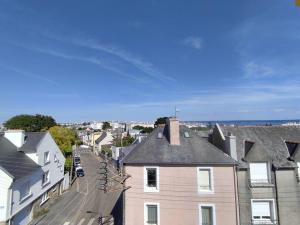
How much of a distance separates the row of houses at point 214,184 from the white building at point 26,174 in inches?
432

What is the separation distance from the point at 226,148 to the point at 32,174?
70.2 feet

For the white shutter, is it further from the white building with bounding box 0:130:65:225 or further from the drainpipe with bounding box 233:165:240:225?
the white building with bounding box 0:130:65:225

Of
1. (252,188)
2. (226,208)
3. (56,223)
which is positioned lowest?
(56,223)

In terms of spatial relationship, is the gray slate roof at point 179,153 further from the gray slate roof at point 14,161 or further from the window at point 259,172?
the gray slate roof at point 14,161

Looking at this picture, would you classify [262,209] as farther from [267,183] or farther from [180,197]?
[180,197]

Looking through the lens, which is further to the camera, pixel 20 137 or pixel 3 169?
pixel 20 137

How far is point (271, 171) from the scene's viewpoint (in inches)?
803

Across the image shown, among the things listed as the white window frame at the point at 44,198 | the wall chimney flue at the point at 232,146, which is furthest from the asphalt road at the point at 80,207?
the wall chimney flue at the point at 232,146

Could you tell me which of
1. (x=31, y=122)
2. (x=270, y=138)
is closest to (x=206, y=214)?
(x=270, y=138)

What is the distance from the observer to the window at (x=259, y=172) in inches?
806

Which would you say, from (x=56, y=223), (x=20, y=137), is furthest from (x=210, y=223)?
(x=20, y=137)

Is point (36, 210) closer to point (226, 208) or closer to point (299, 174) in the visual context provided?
point (226, 208)

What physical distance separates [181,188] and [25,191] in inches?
677

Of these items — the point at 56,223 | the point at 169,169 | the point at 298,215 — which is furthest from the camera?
the point at 56,223
